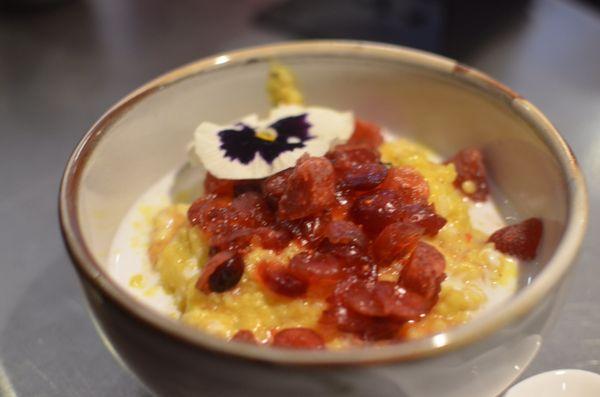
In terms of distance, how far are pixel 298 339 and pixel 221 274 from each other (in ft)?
0.45

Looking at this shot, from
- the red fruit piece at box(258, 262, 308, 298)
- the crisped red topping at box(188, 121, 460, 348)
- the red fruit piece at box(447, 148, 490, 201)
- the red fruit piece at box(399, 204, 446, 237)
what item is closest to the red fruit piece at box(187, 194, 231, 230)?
the crisped red topping at box(188, 121, 460, 348)

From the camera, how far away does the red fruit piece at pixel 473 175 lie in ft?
3.45

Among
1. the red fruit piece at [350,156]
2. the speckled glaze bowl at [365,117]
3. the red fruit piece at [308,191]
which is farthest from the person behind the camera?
the red fruit piece at [350,156]

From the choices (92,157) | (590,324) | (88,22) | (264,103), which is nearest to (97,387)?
(92,157)

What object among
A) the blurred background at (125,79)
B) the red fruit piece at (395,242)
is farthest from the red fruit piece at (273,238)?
the blurred background at (125,79)

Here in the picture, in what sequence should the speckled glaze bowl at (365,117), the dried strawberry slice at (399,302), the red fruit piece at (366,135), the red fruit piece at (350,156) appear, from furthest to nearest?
the red fruit piece at (366,135)
the red fruit piece at (350,156)
the dried strawberry slice at (399,302)
the speckled glaze bowl at (365,117)

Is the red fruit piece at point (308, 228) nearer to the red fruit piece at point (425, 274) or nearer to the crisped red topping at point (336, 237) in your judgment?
the crisped red topping at point (336, 237)

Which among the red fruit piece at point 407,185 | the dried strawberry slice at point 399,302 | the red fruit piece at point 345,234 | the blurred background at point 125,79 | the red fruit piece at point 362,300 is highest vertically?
the red fruit piece at point 407,185

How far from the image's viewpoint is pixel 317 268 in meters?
0.79

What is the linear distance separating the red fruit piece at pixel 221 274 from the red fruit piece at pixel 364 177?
19 centimetres

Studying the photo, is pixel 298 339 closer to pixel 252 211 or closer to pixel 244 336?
pixel 244 336

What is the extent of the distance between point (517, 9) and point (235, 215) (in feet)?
4.64

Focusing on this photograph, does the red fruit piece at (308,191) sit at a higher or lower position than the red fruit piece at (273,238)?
higher

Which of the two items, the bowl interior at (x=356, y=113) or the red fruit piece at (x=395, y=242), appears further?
the bowl interior at (x=356, y=113)
